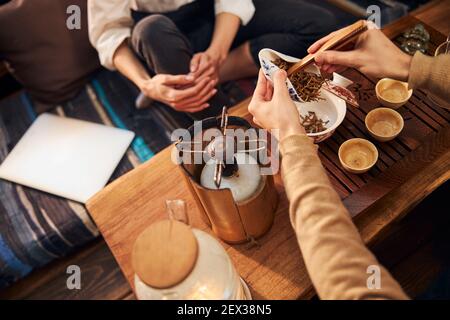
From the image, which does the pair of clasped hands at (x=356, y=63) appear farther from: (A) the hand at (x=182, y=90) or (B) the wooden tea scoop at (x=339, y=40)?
(A) the hand at (x=182, y=90)

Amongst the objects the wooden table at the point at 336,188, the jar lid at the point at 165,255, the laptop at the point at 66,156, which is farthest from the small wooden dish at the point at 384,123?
the laptop at the point at 66,156

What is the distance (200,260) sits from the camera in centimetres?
85

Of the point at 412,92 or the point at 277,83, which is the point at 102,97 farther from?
the point at 412,92

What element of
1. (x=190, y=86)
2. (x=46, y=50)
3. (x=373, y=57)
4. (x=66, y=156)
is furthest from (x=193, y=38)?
(x=373, y=57)

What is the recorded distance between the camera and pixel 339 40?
127cm

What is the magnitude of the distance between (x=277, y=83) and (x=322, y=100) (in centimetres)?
31

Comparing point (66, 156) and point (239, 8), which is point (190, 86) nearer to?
point (239, 8)

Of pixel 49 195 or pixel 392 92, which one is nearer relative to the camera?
pixel 392 92

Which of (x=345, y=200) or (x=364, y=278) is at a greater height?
(x=364, y=278)

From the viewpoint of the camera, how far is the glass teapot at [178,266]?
787 millimetres

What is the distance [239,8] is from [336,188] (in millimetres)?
1081

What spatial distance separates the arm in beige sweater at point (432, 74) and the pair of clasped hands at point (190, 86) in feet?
2.66

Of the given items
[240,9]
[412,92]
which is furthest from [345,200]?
[240,9]

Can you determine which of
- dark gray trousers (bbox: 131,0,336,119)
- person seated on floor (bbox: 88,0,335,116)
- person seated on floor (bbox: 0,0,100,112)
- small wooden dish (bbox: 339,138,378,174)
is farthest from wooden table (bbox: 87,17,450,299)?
→ person seated on floor (bbox: 0,0,100,112)
